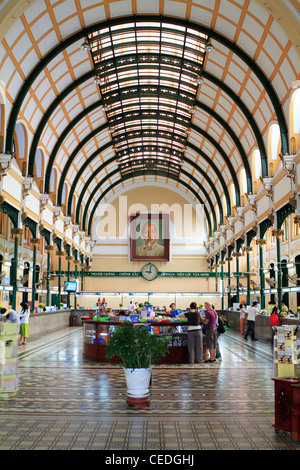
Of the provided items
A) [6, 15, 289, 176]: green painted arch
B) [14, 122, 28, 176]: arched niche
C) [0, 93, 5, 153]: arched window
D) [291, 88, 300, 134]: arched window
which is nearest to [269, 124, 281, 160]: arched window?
[6, 15, 289, 176]: green painted arch

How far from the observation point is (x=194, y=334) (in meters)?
11.8

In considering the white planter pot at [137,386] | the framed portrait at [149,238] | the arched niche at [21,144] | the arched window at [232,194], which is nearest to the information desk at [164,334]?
the white planter pot at [137,386]

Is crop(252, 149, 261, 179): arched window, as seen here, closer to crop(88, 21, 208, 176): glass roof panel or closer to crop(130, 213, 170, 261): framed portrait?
crop(88, 21, 208, 176): glass roof panel

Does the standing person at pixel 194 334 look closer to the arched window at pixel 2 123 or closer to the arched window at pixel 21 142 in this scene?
the arched window at pixel 2 123

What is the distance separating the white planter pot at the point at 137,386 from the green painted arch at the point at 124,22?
11.8 m

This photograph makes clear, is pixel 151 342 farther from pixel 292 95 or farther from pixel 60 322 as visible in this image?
pixel 60 322

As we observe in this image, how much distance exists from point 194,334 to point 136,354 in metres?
4.87

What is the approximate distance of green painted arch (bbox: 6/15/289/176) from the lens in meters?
16.9

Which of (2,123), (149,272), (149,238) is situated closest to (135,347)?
(2,123)

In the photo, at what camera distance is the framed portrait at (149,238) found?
41094 millimetres

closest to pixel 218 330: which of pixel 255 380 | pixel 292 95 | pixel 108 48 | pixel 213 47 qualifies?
pixel 255 380

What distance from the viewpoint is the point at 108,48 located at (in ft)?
66.8

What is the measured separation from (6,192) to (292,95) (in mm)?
11139

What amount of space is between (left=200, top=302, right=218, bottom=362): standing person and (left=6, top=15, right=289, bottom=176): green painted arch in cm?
762
